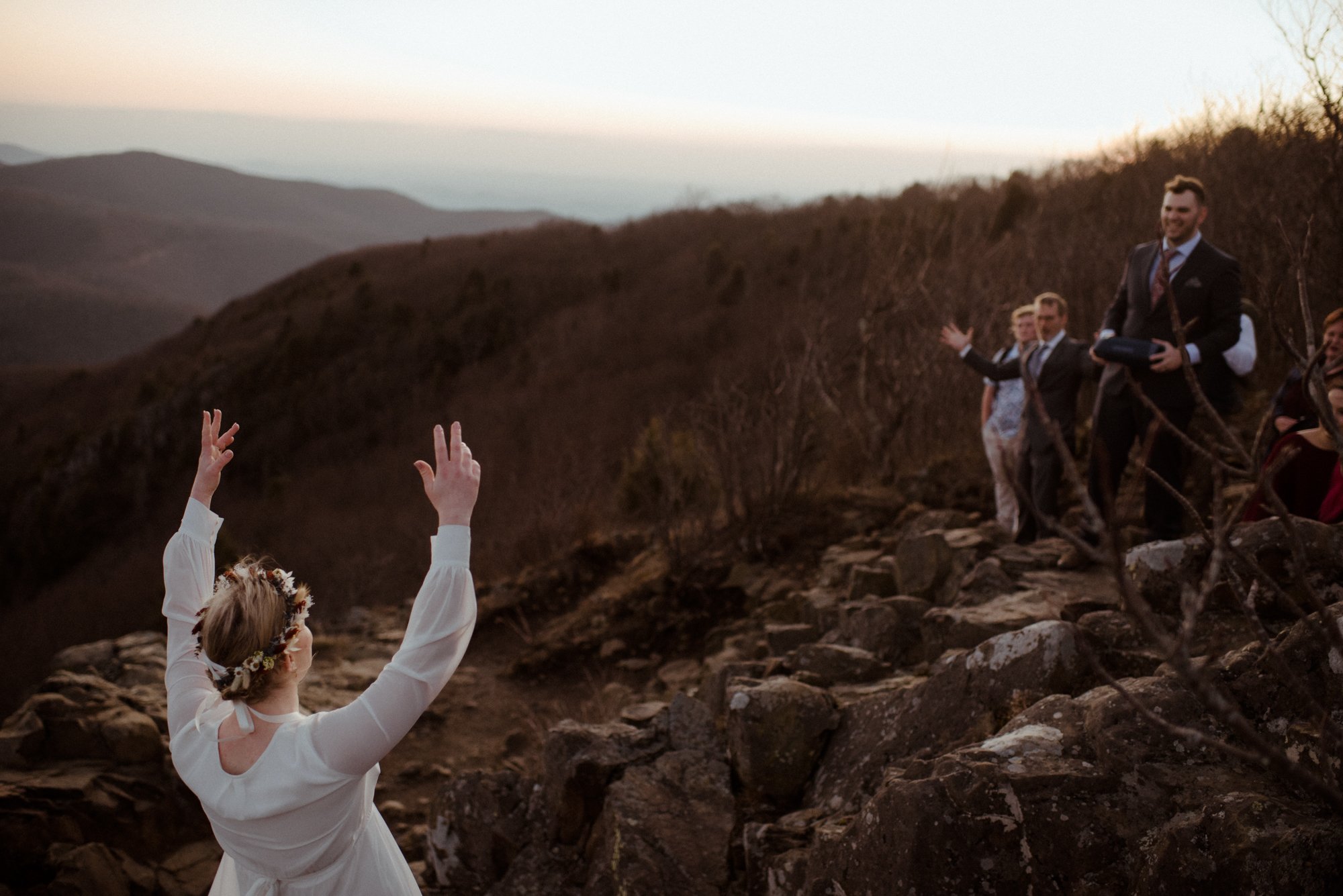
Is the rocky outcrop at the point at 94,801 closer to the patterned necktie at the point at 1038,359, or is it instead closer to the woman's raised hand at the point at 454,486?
the woman's raised hand at the point at 454,486

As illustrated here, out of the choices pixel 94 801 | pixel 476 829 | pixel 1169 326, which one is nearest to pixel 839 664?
pixel 476 829

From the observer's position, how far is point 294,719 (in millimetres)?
1944

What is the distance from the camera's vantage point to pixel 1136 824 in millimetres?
2113

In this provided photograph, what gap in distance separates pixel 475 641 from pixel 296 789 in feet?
20.6

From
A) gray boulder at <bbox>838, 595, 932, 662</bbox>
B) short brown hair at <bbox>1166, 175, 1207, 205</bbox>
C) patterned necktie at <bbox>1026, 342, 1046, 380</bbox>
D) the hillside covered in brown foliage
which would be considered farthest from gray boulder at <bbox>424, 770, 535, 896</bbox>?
short brown hair at <bbox>1166, 175, 1207, 205</bbox>

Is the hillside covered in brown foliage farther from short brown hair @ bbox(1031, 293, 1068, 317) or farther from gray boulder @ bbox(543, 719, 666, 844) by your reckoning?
gray boulder @ bbox(543, 719, 666, 844)

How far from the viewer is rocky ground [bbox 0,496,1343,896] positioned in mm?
2135

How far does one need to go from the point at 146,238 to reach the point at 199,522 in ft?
511

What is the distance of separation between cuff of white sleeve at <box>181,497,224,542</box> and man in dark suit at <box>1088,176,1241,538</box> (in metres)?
3.58

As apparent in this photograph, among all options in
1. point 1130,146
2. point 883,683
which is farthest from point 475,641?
point 1130,146

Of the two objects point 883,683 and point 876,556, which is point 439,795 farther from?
point 876,556

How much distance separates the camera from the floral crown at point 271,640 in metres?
1.88

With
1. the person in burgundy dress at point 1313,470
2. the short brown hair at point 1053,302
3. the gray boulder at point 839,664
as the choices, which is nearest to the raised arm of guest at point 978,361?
the short brown hair at point 1053,302

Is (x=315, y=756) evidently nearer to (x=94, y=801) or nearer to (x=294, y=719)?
(x=294, y=719)
